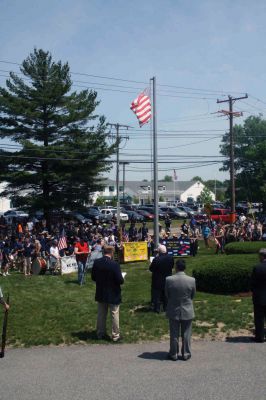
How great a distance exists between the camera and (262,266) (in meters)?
9.06

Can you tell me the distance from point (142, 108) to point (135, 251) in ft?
21.6

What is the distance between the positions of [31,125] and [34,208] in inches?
232

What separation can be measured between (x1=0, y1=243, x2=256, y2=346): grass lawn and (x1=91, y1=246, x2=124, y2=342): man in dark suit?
0.96 feet

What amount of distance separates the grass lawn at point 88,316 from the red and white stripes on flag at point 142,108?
31.8 ft

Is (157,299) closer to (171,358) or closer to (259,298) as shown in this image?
(259,298)

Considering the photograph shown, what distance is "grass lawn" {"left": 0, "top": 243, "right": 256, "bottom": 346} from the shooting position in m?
9.38

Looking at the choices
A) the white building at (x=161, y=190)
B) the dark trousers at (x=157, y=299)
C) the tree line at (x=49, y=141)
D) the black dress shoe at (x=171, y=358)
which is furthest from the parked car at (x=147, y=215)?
the white building at (x=161, y=190)

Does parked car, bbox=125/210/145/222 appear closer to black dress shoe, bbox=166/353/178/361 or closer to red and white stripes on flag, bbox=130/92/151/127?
red and white stripes on flag, bbox=130/92/151/127

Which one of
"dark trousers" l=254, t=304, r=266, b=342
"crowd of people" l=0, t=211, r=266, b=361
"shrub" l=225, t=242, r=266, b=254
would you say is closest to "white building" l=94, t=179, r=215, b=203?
"shrub" l=225, t=242, r=266, b=254

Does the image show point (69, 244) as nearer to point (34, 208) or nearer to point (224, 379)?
point (34, 208)

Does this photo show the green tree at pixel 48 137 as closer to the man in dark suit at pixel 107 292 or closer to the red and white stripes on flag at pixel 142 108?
the red and white stripes on flag at pixel 142 108

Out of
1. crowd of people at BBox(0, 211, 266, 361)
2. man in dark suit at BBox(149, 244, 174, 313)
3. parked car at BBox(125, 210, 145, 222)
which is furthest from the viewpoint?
parked car at BBox(125, 210, 145, 222)

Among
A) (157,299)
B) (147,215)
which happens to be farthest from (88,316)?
(147,215)

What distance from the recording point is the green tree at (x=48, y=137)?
3406cm
